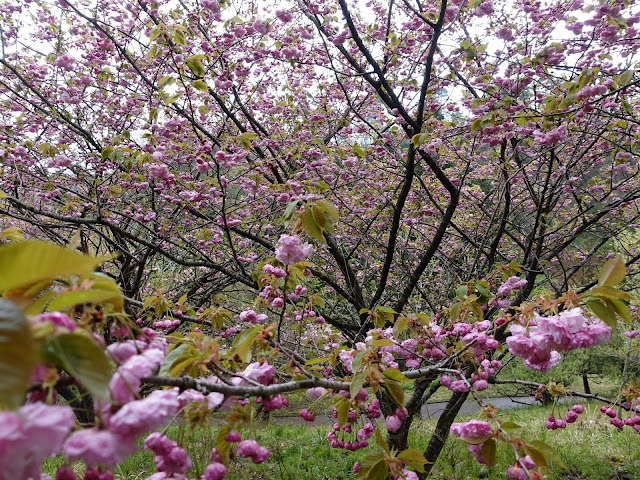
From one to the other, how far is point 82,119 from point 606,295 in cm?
492

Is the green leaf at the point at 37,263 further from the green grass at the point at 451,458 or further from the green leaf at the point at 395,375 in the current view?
the green grass at the point at 451,458

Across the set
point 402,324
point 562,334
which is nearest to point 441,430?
point 402,324

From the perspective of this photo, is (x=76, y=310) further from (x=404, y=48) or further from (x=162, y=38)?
(x=404, y=48)

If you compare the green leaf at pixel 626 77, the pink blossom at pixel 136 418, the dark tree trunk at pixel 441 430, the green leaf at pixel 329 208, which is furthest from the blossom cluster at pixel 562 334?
the dark tree trunk at pixel 441 430

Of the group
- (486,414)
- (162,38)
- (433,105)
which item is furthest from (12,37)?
(486,414)

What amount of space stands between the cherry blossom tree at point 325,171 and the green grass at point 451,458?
4.50 ft

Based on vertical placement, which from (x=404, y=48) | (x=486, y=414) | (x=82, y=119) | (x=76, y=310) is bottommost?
(x=486, y=414)

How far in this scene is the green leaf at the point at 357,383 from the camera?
1.09m

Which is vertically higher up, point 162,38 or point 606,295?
point 162,38

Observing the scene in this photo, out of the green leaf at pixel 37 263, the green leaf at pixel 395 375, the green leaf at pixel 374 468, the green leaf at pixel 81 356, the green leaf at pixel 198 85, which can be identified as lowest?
the green leaf at pixel 374 468

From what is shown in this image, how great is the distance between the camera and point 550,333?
3.61 feet

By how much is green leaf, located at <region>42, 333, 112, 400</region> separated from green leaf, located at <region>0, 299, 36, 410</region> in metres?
0.08

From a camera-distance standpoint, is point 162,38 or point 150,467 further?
point 150,467

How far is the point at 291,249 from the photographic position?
1.40 metres
